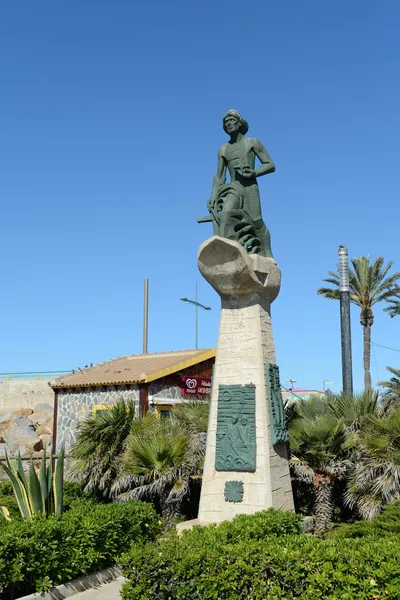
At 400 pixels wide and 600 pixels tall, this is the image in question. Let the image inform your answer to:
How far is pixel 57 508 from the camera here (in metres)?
7.67

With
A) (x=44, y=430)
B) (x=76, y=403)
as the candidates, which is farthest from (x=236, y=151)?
(x=44, y=430)

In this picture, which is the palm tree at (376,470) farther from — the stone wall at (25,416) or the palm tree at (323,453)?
the stone wall at (25,416)

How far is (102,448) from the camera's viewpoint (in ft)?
36.8

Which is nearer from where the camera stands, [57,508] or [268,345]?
[57,508]

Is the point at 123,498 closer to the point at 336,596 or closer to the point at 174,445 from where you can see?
the point at 174,445

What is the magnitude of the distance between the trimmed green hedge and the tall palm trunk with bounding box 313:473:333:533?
4.88 meters

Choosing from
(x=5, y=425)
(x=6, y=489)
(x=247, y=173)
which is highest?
(x=247, y=173)

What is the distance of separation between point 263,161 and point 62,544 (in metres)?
6.56

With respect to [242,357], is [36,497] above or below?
below

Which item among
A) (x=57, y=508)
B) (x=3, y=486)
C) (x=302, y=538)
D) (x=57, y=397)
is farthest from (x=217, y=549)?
(x=57, y=397)

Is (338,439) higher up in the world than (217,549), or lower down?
higher up

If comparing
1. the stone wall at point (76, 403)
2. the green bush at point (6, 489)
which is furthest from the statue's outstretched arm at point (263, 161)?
the stone wall at point (76, 403)

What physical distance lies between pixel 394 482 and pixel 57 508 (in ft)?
16.6

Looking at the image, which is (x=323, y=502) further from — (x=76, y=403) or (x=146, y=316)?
(x=146, y=316)
